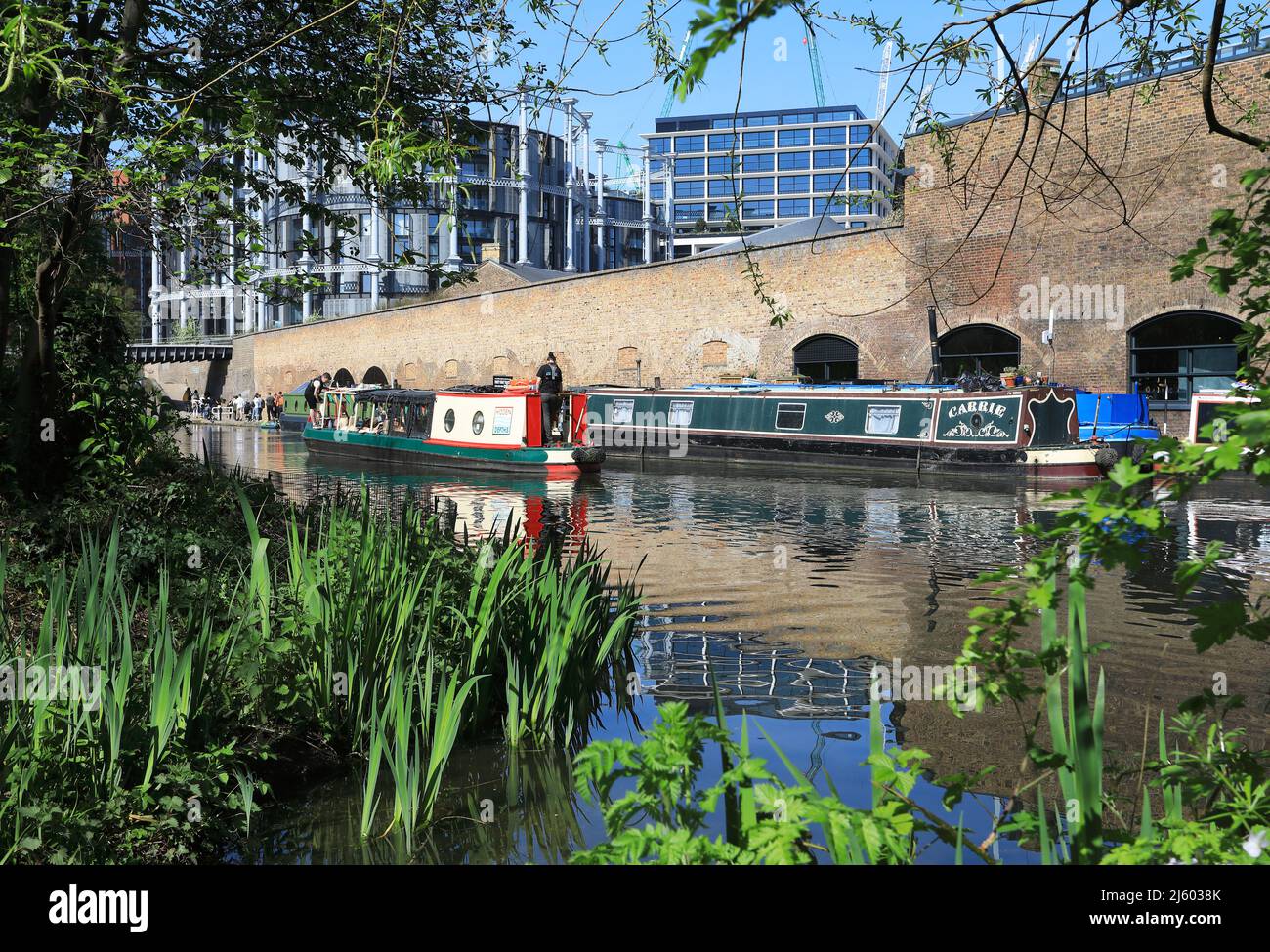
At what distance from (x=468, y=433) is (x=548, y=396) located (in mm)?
1698

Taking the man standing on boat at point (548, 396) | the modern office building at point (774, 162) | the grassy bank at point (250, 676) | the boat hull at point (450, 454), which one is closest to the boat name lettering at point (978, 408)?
the boat hull at point (450, 454)

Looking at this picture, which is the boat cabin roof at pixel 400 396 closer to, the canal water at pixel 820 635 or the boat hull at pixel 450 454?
the boat hull at pixel 450 454

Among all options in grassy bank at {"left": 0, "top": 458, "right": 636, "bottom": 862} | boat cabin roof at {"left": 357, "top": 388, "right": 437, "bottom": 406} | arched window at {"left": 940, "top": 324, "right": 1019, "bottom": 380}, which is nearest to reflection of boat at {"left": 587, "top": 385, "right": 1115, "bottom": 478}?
arched window at {"left": 940, "top": 324, "right": 1019, "bottom": 380}

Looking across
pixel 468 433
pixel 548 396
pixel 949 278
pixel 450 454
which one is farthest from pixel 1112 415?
pixel 450 454

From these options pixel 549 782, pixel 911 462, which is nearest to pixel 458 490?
pixel 911 462

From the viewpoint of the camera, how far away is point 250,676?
3.89 metres

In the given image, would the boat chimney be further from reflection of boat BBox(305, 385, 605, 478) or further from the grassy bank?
the grassy bank

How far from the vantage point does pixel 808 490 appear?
1608cm

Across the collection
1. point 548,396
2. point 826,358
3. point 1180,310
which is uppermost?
point 1180,310

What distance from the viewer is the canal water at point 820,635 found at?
12.2ft

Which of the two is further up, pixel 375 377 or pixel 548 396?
pixel 375 377

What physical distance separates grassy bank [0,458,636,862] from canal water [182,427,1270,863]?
0.21 metres

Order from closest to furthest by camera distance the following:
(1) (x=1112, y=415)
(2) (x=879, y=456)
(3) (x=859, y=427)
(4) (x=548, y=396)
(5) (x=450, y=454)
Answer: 1. (2) (x=879, y=456)
2. (1) (x=1112, y=415)
3. (3) (x=859, y=427)
4. (4) (x=548, y=396)
5. (5) (x=450, y=454)

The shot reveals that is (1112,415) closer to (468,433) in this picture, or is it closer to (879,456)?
(879,456)
